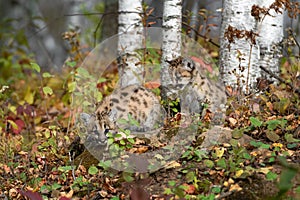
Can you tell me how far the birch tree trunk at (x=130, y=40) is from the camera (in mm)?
5363

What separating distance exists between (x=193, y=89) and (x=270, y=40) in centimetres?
101

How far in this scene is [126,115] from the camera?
4359 millimetres

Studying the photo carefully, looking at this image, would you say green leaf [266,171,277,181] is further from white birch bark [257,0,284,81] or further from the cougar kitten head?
white birch bark [257,0,284,81]

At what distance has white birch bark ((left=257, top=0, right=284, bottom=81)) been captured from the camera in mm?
4914

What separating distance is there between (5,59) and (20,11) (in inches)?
164

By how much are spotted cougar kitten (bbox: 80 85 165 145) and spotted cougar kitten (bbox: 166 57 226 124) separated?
245 mm

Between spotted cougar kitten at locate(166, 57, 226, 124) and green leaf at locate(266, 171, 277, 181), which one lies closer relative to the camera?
green leaf at locate(266, 171, 277, 181)

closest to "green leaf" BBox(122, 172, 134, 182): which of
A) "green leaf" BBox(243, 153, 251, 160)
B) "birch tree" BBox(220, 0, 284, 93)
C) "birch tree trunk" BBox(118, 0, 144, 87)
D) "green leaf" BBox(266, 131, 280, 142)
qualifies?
"green leaf" BBox(243, 153, 251, 160)

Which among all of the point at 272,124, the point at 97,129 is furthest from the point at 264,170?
the point at 97,129

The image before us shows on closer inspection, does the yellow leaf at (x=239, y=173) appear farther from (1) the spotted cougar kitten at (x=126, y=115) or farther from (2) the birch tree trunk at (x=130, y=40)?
(2) the birch tree trunk at (x=130, y=40)

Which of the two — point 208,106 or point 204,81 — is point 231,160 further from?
point 204,81

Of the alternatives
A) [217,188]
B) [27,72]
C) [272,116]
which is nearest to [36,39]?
[27,72]

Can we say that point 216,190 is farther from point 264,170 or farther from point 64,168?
point 64,168

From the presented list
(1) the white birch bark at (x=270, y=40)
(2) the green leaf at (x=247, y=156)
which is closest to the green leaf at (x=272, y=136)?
(2) the green leaf at (x=247, y=156)
